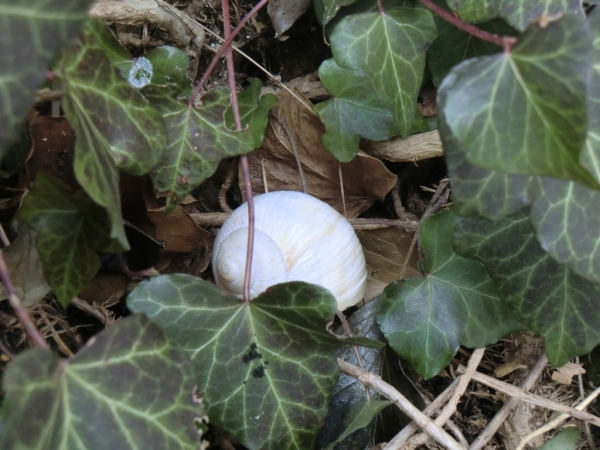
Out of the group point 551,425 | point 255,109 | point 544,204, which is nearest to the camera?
point 544,204

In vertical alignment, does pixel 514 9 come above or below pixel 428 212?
above

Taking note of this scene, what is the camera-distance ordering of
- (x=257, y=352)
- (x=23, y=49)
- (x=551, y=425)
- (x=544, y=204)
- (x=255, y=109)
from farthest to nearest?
(x=255, y=109) → (x=551, y=425) → (x=257, y=352) → (x=544, y=204) → (x=23, y=49)

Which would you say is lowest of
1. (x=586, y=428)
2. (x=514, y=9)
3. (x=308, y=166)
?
(x=586, y=428)

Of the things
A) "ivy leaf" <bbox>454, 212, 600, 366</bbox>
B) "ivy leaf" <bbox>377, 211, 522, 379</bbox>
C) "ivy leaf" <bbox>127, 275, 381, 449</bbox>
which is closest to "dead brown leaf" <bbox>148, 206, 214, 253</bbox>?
"ivy leaf" <bbox>127, 275, 381, 449</bbox>

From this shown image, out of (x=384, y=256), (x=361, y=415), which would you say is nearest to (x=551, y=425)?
(x=361, y=415)

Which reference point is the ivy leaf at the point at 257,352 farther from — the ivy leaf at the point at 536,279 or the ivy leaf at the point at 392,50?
the ivy leaf at the point at 392,50

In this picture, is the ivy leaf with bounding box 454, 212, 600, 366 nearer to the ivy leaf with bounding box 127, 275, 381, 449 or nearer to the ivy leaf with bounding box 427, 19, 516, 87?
the ivy leaf with bounding box 127, 275, 381, 449

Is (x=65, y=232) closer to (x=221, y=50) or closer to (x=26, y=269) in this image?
(x=26, y=269)
